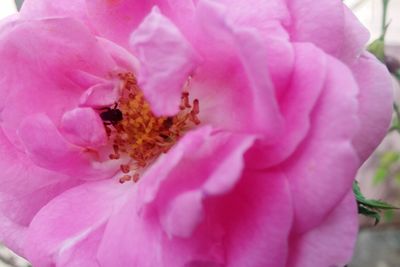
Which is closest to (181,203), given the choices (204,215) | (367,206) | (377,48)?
(204,215)

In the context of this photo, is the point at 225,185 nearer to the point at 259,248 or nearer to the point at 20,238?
the point at 259,248

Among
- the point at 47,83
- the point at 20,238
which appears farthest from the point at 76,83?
the point at 20,238

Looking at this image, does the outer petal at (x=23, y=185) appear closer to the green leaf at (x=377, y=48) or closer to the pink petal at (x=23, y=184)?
the pink petal at (x=23, y=184)

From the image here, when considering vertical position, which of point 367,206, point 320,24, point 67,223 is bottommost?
point 367,206

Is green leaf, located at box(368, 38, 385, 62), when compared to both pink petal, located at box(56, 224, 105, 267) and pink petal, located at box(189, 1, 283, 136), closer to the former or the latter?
pink petal, located at box(189, 1, 283, 136)

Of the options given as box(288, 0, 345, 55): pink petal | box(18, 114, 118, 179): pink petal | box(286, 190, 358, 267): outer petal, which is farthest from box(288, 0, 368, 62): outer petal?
box(18, 114, 118, 179): pink petal

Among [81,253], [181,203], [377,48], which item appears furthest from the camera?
[377,48]

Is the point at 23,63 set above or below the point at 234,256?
above

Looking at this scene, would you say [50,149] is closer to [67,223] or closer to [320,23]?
[67,223]
